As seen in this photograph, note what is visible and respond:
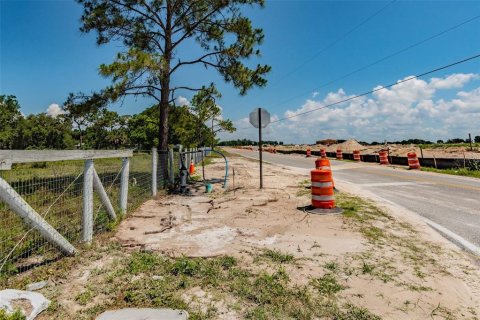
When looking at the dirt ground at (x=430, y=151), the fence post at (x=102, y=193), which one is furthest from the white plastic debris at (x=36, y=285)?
the dirt ground at (x=430, y=151)

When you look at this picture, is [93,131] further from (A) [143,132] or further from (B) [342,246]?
(B) [342,246]

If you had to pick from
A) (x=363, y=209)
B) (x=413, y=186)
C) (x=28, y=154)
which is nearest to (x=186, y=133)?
(x=413, y=186)

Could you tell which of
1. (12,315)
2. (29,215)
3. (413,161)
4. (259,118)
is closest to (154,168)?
(259,118)

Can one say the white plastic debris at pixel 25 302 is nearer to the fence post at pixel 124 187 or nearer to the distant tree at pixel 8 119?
the fence post at pixel 124 187

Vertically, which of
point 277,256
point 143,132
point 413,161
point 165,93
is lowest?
point 277,256

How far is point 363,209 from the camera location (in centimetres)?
763

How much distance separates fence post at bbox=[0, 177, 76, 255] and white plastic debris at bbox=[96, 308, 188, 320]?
1.59 m

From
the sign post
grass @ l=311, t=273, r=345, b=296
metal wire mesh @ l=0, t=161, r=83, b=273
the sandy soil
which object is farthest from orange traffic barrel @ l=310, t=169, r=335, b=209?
metal wire mesh @ l=0, t=161, r=83, b=273

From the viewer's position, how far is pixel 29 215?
3.67 metres

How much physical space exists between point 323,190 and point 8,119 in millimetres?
75578

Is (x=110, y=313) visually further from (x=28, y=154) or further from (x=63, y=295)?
(x=28, y=154)

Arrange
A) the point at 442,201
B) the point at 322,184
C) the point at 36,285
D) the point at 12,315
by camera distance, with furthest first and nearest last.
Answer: the point at 442,201 < the point at 322,184 < the point at 36,285 < the point at 12,315

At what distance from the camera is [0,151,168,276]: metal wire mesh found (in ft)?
13.5

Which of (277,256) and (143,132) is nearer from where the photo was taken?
(277,256)
